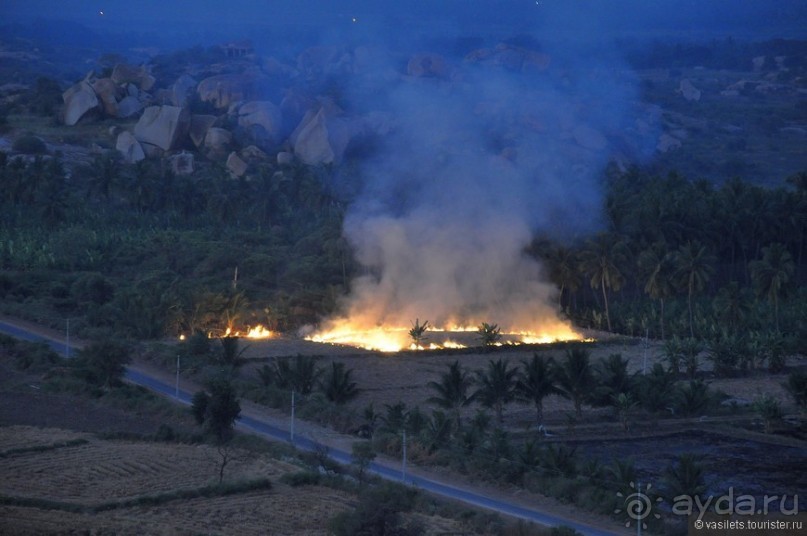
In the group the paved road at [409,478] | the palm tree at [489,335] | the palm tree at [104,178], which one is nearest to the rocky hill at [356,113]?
the palm tree at [104,178]

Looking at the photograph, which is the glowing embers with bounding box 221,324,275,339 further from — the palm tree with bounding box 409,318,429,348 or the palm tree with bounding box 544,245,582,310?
the palm tree with bounding box 544,245,582,310

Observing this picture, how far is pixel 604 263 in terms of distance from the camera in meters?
44.5

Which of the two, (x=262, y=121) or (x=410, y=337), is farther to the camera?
(x=262, y=121)

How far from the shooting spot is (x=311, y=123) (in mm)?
78625

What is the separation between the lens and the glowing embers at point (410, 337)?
1528 inches

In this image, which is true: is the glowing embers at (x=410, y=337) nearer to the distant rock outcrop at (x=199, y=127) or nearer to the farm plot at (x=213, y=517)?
the farm plot at (x=213, y=517)

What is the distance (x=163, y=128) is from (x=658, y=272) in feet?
138

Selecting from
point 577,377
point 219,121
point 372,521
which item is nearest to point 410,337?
point 577,377

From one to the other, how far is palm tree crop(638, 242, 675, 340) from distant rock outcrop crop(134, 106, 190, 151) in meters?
40.4

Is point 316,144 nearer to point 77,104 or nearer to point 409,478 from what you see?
point 77,104

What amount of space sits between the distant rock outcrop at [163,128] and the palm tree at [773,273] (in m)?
44.2

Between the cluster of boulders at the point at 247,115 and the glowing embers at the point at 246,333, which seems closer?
the glowing embers at the point at 246,333

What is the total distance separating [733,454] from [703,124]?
243ft

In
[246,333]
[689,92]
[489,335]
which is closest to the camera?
[489,335]
